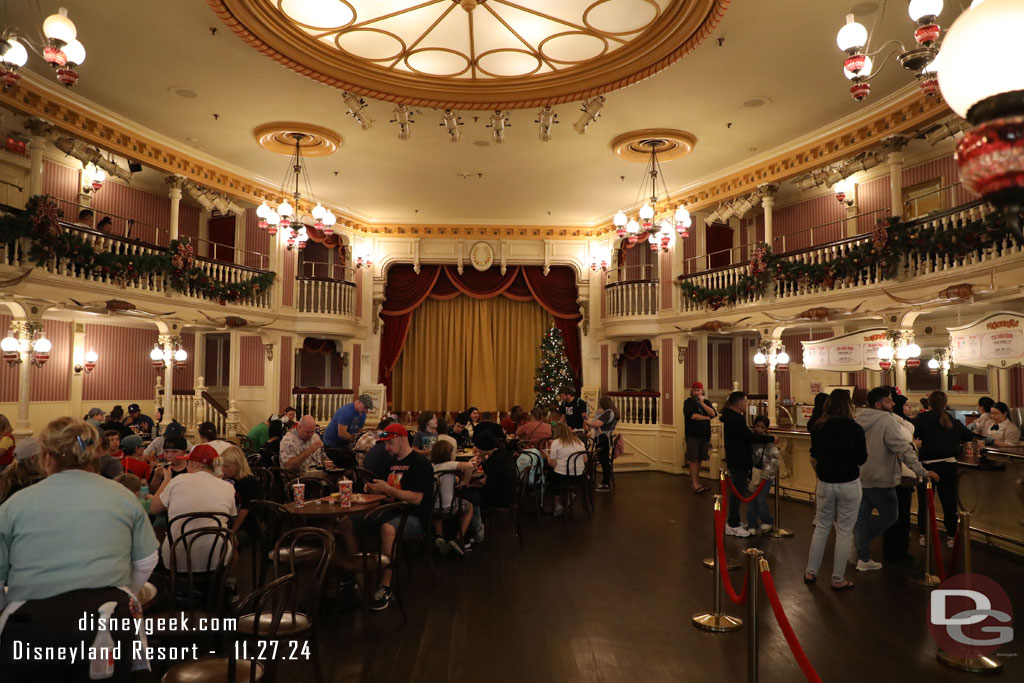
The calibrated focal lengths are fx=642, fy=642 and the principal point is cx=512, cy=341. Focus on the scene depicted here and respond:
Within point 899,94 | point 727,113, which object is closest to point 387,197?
point 727,113

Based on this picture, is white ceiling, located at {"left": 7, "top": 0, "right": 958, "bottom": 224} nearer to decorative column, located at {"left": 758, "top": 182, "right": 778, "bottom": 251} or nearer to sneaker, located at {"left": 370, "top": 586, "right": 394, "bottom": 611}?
decorative column, located at {"left": 758, "top": 182, "right": 778, "bottom": 251}

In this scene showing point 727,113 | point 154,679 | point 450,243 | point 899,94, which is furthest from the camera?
point 450,243

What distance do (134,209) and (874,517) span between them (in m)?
12.3

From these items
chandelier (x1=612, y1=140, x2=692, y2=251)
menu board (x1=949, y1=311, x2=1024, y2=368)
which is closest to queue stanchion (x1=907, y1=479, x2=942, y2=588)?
menu board (x1=949, y1=311, x2=1024, y2=368)

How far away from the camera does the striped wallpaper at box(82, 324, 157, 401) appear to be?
12102 millimetres

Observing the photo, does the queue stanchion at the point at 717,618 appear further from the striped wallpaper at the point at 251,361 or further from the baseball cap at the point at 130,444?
the striped wallpaper at the point at 251,361

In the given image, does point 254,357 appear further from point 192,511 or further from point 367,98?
point 192,511

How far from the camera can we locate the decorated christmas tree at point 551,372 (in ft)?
44.8

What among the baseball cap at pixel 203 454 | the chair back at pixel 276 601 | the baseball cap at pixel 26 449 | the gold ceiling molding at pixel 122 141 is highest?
the gold ceiling molding at pixel 122 141

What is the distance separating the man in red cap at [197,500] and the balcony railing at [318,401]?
8.77 meters

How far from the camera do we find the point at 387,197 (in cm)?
1278

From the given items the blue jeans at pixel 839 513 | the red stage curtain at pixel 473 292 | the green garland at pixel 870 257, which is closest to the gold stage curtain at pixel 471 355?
the red stage curtain at pixel 473 292

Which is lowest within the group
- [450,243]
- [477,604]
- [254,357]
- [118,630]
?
[477,604]

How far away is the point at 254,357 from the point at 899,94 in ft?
36.9
